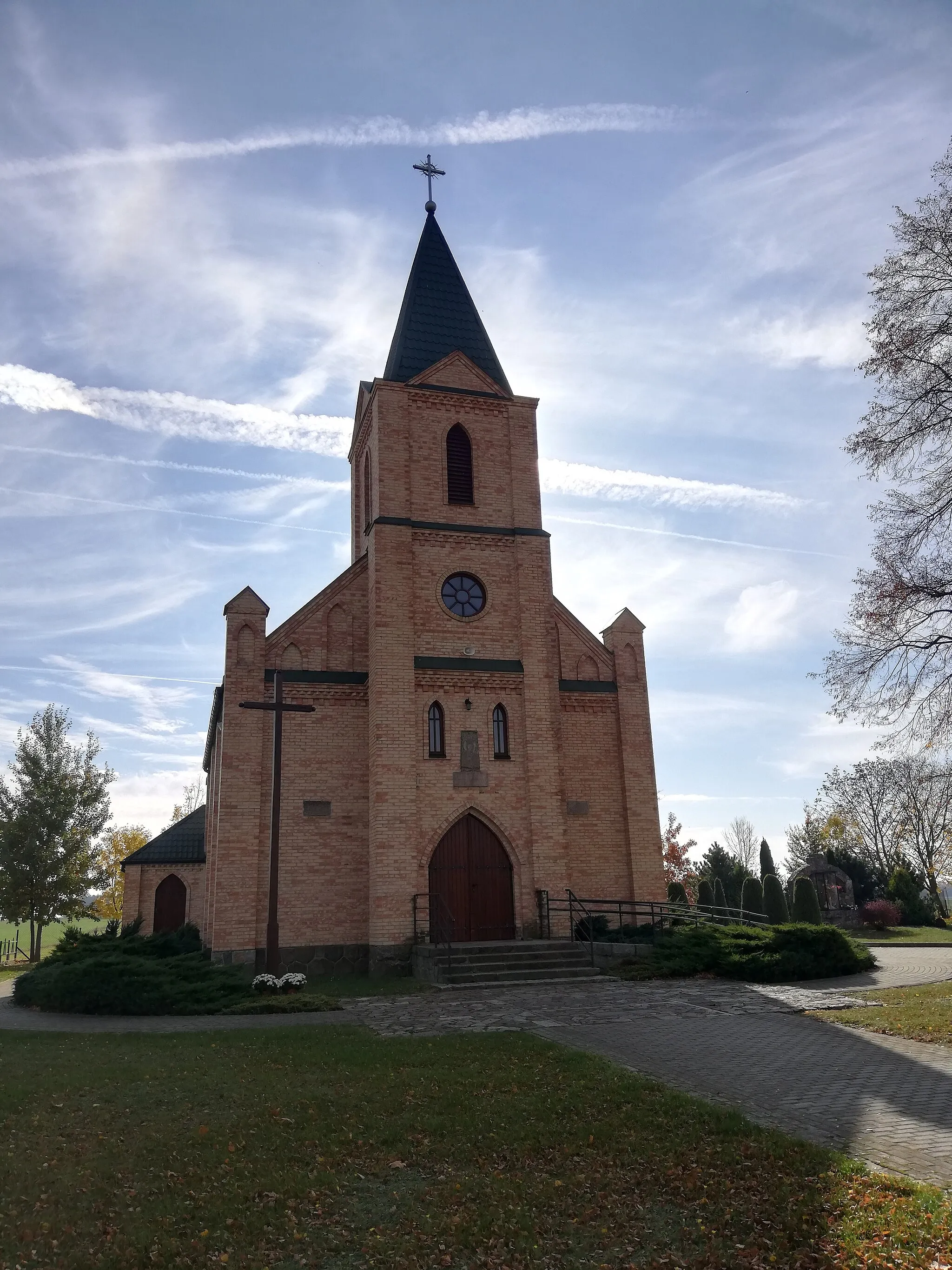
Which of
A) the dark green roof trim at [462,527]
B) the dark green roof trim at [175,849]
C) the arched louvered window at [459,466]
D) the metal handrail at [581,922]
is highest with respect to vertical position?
the arched louvered window at [459,466]

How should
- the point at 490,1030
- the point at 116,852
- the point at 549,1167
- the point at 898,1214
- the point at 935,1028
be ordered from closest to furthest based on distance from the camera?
the point at 898,1214, the point at 549,1167, the point at 935,1028, the point at 490,1030, the point at 116,852

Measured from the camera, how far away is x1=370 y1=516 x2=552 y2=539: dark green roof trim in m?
22.3

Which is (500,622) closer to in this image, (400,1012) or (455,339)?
(455,339)

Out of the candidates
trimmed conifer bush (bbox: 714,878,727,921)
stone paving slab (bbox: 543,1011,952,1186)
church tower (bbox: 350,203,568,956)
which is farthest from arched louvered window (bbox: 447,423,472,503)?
trimmed conifer bush (bbox: 714,878,727,921)

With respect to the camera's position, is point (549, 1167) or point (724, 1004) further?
point (724, 1004)

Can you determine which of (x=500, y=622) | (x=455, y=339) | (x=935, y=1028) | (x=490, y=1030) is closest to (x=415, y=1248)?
(x=490, y=1030)

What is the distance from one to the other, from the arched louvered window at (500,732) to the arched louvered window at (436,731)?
1.19 m

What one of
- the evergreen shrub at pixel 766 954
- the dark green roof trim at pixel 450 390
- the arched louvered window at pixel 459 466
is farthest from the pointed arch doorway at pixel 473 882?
the dark green roof trim at pixel 450 390

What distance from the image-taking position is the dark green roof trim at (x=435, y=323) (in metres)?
24.5

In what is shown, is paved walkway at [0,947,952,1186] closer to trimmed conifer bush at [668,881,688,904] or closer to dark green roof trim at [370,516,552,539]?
dark green roof trim at [370,516,552,539]

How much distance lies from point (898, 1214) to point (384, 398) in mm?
20669

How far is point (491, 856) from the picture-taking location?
21250mm

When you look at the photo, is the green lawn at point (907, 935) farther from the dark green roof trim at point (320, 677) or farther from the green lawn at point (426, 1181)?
the green lawn at point (426, 1181)

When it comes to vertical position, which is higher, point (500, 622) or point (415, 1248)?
point (500, 622)
